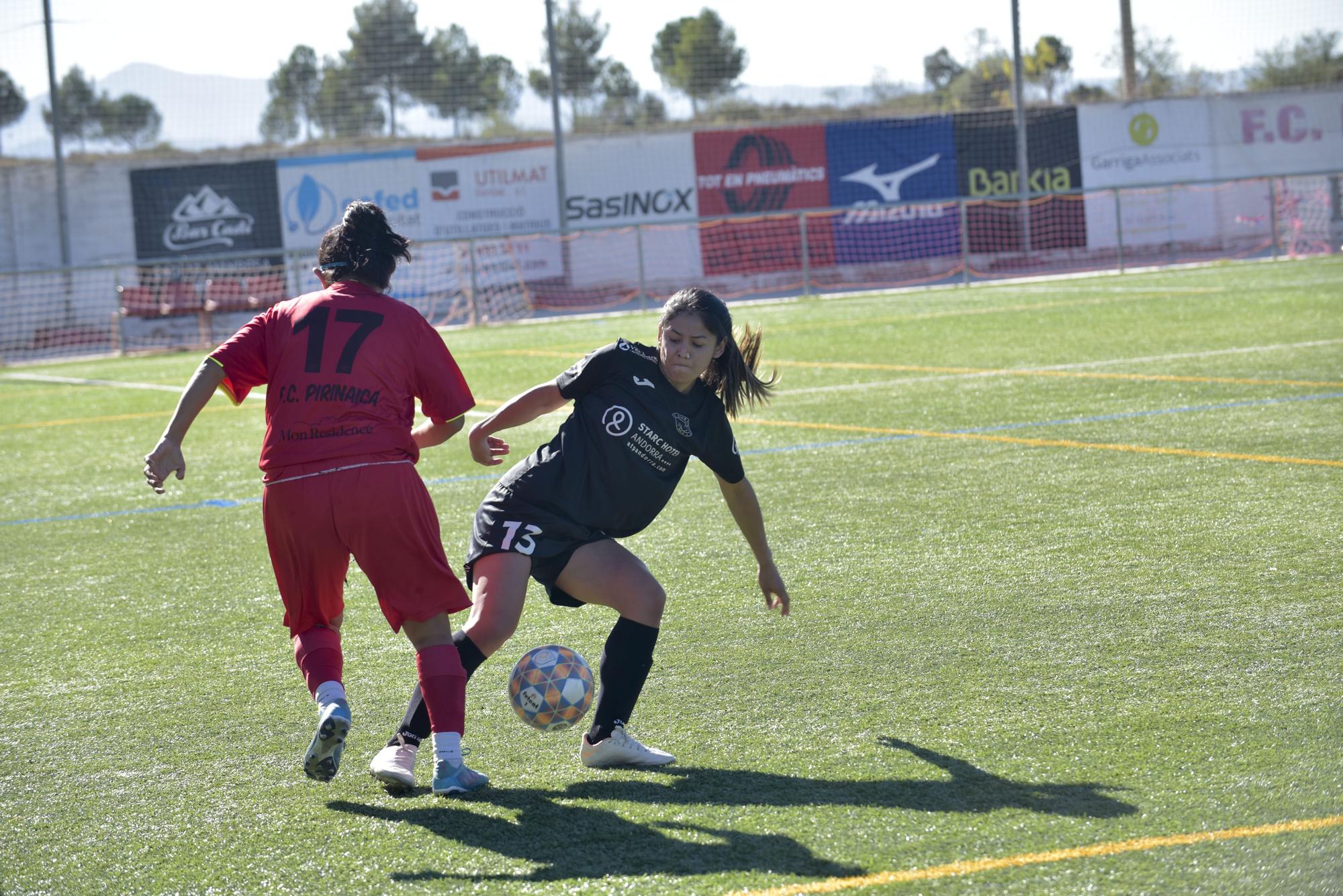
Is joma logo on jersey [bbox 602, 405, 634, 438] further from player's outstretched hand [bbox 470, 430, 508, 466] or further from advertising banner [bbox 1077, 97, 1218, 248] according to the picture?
advertising banner [bbox 1077, 97, 1218, 248]

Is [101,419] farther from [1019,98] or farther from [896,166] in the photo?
[896,166]

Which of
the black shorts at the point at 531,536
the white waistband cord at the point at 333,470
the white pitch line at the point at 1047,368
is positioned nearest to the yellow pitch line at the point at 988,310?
the white pitch line at the point at 1047,368

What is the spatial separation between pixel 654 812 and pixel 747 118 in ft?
132

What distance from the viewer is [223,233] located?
34.8 m

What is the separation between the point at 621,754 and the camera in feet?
12.9

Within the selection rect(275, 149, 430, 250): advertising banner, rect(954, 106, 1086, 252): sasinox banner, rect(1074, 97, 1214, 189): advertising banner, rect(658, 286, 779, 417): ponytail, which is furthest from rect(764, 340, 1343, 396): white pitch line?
rect(1074, 97, 1214, 189): advertising banner

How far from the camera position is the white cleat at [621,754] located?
393cm

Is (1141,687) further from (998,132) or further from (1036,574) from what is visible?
(998,132)

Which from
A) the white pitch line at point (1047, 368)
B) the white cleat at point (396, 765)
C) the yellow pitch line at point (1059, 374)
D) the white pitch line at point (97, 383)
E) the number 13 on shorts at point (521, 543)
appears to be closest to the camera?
the white cleat at point (396, 765)

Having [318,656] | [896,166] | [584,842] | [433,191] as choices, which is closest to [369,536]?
[318,656]

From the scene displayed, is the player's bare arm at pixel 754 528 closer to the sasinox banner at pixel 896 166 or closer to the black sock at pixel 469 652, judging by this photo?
the black sock at pixel 469 652

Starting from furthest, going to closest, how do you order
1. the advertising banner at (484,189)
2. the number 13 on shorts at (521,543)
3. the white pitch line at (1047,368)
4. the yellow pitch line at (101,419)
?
the advertising banner at (484,189)
the yellow pitch line at (101,419)
the white pitch line at (1047,368)
the number 13 on shorts at (521,543)

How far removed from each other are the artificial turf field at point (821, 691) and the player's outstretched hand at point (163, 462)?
32.1 inches

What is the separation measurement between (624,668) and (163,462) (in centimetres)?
134
